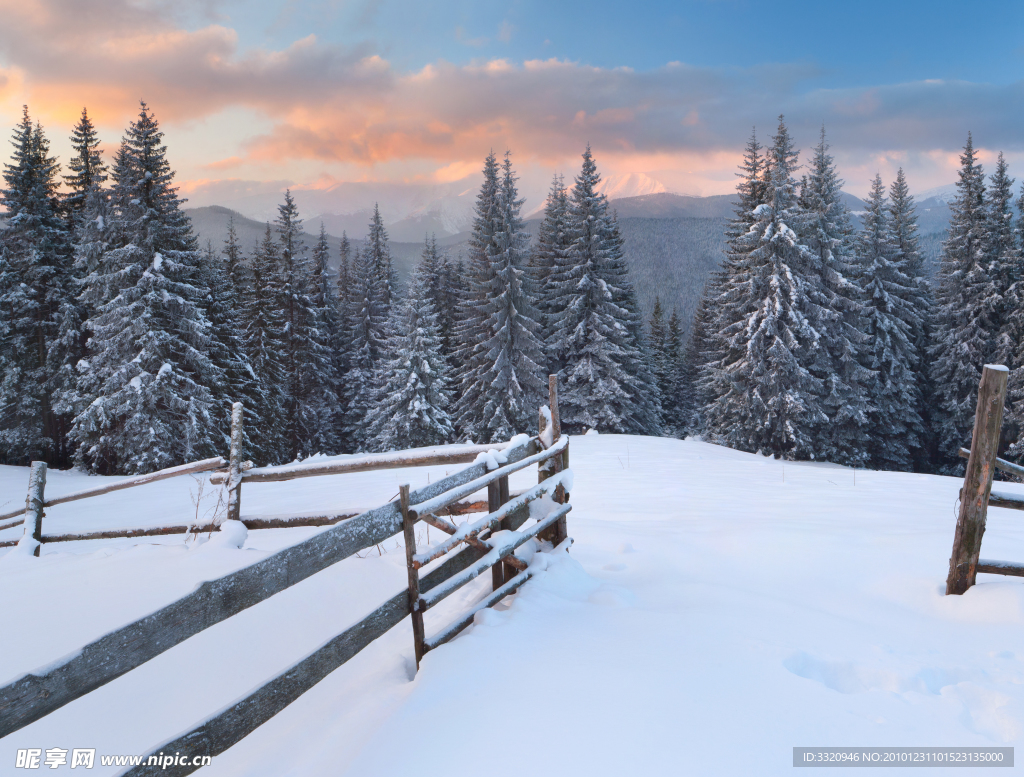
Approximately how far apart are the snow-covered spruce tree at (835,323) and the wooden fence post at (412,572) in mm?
25966

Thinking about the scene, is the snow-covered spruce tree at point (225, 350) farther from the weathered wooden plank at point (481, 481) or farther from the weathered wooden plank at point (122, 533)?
the weathered wooden plank at point (481, 481)

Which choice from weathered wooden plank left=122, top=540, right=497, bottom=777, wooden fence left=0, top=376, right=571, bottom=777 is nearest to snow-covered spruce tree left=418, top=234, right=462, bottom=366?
wooden fence left=0, top=376, right=571, bottom=777

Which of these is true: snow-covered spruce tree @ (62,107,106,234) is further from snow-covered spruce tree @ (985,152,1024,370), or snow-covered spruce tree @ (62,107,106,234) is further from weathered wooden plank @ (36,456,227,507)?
snow-covered spruce tree @ (985,152,1024,370)

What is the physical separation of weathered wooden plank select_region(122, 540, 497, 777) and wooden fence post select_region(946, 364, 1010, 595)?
163 inches

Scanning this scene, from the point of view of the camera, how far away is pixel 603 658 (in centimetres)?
334

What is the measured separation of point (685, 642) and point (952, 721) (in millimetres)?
1343

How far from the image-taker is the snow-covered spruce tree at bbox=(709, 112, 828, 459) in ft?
79.9

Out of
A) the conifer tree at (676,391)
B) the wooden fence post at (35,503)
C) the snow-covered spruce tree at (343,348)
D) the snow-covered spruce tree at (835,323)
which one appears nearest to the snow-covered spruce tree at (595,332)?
the snow-covered spruce tree at (835,323)

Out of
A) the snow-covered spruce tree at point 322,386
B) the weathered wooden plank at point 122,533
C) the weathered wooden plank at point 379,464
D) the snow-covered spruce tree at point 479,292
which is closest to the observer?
the weathered wooden plank at point 379,464

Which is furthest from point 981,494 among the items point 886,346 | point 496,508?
point 886,346

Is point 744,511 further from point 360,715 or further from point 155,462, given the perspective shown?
point 155,462

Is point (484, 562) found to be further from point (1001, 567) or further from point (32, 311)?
point (32, 311)

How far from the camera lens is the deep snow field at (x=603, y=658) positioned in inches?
104

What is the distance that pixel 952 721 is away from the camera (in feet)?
9.17
